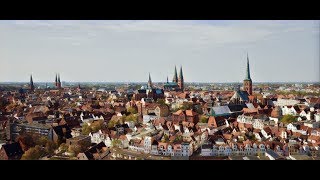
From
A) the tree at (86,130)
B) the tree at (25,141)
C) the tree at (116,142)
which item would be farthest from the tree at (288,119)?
the tree at (25,141)

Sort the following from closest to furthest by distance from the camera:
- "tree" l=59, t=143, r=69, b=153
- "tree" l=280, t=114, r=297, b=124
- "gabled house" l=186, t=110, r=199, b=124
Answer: "tree" l=59, t=143, r=69, b=153, "tree" l=280, t=114, r=297, b=124, "gabled house" l=186, t=110, r=199, b=124

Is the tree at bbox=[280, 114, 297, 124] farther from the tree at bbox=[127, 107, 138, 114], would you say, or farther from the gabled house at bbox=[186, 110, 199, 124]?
the tree at bbox=[127, 107, 138, 114]

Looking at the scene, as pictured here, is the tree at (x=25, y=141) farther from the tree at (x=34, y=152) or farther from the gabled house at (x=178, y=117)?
the gabled house at (x=178, y=117)

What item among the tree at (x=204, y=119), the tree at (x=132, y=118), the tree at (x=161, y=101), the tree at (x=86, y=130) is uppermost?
the tree at (x=161, y=101)

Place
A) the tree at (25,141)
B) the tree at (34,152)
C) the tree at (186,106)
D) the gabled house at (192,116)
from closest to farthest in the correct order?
the tree at (34,152)
the tree at (25,141)
the gabled house at (192,116)
the tree at (186,106)

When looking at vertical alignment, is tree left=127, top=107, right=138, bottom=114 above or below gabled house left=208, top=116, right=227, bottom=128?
above

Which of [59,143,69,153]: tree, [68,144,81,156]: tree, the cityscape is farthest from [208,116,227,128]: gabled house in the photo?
[59,143,69,153]: tree

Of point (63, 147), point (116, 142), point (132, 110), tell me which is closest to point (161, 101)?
point (132, 110)
